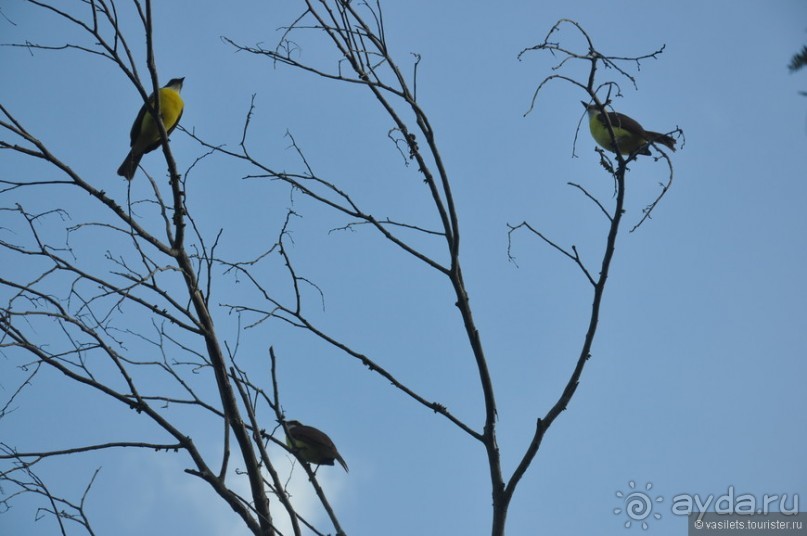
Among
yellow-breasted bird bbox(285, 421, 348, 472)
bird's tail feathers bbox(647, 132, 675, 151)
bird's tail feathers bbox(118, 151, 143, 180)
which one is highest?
bird's tail feathers bbox(118, 151, 143, 180)

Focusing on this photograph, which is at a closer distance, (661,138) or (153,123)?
(661,138)

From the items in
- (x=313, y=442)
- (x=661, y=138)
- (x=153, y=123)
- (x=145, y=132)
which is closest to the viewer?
(x=661, y=138)

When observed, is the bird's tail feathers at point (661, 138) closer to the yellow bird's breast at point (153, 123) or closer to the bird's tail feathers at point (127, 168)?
the yellow bird's breast at point (153, 123)

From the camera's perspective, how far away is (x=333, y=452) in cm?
686

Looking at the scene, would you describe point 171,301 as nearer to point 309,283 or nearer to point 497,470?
point 309,283

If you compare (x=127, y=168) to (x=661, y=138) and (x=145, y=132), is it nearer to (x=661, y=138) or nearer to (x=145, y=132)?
(x=145, y=132)

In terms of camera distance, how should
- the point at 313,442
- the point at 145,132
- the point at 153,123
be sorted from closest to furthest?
the point at 313,442 → the point at 145,132 → the point at 153,123

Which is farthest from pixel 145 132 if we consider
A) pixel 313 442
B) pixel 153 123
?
pixel 313 442

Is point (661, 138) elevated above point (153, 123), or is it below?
below

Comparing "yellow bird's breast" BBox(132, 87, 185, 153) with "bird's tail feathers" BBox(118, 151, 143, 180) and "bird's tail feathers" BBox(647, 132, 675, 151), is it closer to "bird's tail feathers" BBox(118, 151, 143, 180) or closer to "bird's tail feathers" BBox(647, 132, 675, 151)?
"bird's tail feathers" BBox(118, 151, 143, 180)

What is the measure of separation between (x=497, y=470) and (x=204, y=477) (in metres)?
1.16

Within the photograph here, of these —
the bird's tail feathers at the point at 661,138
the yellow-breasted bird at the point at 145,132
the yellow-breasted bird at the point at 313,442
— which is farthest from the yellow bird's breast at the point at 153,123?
the bird's tail feathers at the point at 661,138

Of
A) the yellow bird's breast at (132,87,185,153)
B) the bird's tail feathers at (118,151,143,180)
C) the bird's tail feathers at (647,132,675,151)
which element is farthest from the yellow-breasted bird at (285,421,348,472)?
the bird's tail feathers at (647,132,675,151)

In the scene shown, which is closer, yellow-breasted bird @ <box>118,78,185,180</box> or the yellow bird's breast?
yellow-breasted bird @ <box>118,78,185,180</box>
